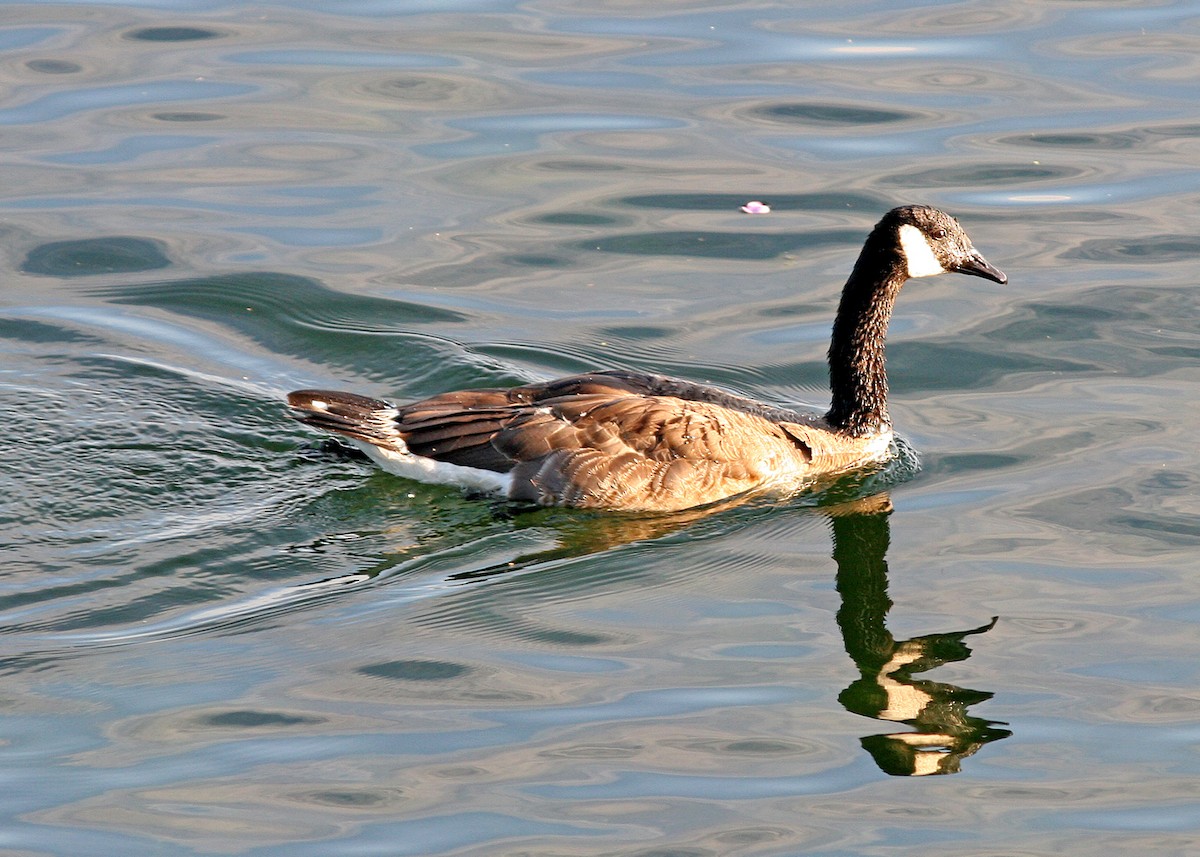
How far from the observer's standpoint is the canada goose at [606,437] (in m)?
10.6

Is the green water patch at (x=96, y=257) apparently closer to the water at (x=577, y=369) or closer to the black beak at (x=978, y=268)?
the water at (x=577, y=369)

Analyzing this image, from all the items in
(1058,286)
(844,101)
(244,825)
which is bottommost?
(244,825)

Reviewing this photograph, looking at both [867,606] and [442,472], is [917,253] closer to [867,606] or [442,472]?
[867,606]

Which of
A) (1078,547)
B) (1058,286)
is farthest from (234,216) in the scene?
(1078,547)

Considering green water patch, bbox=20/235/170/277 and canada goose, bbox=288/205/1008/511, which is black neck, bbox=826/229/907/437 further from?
green water patch, bbox=20/235/170/277

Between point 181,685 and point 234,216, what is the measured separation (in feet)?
24.2

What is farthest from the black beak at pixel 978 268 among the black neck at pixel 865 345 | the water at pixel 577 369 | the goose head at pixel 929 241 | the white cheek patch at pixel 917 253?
the water at pixel 577 369

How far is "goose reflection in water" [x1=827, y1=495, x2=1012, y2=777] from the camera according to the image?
25.9 ft

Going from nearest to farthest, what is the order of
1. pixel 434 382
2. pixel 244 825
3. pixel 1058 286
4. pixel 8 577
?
pixel 244 825 < pixel 8 577 < pixel 434 382 < pixel 1058 286

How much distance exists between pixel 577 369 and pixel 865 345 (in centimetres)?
229

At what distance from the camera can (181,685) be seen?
8.19 m

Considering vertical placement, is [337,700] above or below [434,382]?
below

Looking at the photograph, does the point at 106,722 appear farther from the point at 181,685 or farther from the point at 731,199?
the point at 731,199

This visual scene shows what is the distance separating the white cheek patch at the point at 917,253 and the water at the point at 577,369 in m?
1.24
